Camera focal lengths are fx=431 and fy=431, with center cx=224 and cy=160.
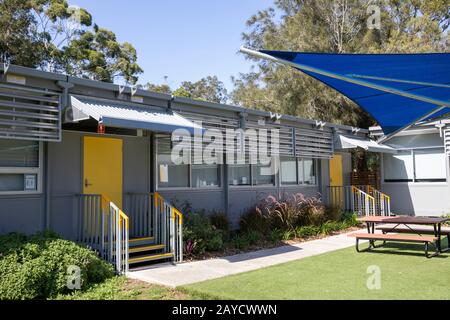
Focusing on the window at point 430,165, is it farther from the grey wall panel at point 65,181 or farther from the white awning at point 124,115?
the grey wall panel at point 65,181

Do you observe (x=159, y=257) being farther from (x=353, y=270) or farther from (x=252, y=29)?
(x=252, y=29)

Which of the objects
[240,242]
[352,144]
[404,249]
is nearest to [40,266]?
[240,242]

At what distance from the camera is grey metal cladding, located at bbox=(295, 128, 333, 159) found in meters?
13.2

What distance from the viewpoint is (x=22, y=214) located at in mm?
7199

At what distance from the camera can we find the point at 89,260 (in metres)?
6.47

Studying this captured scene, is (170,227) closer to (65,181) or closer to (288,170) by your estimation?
(65,181)

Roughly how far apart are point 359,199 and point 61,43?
19.2m

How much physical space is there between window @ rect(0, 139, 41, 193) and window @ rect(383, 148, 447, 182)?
13.1m

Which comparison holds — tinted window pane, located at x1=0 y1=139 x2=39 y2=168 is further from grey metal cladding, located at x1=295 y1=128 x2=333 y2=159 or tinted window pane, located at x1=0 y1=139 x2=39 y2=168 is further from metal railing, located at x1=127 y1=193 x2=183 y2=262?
grey metal cladding, located at x1=295 y1=128 x2=333 y2=159

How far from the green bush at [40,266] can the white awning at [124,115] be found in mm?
2080

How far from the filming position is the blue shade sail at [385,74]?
5453 mm
